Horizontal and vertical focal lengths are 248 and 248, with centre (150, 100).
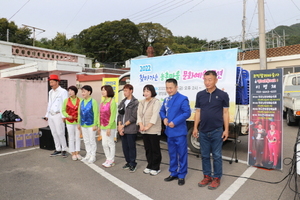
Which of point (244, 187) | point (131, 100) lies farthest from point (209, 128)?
point (131, 100)

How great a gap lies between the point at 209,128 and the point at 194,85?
7.51 feet

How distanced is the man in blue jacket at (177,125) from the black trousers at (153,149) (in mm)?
324

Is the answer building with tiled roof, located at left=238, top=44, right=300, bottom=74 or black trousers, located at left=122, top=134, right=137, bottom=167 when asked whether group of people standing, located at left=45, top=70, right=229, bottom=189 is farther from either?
building with tiled roof, located at left=238, top=44, right=300, bottom=74

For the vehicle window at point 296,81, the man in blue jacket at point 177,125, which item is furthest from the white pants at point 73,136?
the vehicle window at point 296,81

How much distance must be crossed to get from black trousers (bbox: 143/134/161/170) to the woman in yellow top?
190 centimetres

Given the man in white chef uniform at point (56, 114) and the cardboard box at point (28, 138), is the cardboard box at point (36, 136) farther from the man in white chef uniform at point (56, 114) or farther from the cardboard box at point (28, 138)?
the man in white chef uniform at point (56, 114)

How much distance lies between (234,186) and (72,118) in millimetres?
3589

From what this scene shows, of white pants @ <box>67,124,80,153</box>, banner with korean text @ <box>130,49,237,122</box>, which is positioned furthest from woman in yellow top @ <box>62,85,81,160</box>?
banner with korean text @ <box>130,49,237,122</box>

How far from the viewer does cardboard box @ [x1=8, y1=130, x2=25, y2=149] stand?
6.81m

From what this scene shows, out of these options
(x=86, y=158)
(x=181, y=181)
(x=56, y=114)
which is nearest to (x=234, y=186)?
(x=181, y=181)

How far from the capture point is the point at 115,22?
151 feet

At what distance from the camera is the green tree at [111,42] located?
4500cm

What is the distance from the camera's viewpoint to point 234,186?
401 cm

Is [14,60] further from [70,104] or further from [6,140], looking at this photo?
[70,104]
